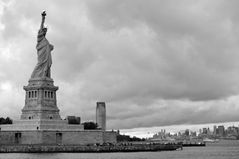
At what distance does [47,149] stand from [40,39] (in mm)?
40271

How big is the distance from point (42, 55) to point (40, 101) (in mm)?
12972

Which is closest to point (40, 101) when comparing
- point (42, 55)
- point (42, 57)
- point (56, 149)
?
point (42, 57)

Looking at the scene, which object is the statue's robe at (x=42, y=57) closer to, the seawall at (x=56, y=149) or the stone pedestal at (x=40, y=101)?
the stone pedestal at (x=40, y=101)

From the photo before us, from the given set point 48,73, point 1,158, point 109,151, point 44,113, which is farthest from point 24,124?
point 1,158

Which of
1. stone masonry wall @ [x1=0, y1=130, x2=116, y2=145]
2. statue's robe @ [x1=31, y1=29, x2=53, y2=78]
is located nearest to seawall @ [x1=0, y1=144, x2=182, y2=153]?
stone masonry wall @ [x1=0, y1=130, x2=116, y2=145]

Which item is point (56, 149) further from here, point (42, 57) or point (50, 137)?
point (42, 57)

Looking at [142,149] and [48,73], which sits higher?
[48,73]

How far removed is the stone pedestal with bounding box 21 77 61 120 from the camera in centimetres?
14000

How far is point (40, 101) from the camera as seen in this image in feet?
461

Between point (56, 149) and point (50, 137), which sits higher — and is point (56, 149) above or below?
below

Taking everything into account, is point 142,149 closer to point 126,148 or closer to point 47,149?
point 126,148

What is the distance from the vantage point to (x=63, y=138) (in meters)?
134

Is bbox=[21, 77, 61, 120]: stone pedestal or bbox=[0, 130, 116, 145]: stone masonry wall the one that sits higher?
bbox=[21, 77, 61, 120]: stone pedestal

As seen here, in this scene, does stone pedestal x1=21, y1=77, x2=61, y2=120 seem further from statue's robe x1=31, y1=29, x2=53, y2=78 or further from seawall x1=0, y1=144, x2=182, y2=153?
seawall x1=0, y1=144, x2=182, y2=153
